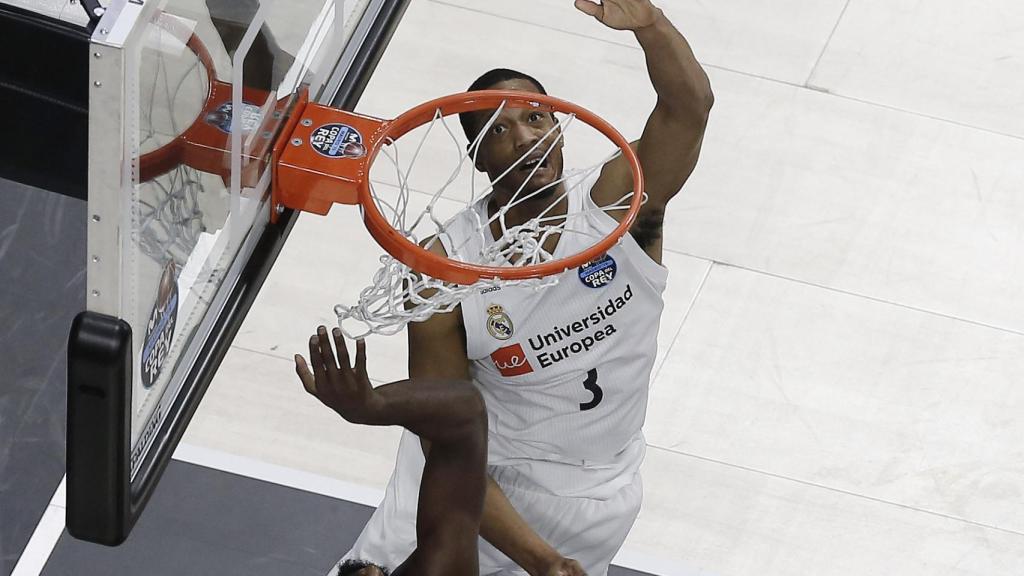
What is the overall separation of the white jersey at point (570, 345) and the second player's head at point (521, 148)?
0.25 feet

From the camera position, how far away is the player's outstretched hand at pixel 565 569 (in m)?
3.13

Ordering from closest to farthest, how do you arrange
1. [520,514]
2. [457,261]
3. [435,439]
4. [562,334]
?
[457,261] → [435,439] → [562,334] → [520,514]

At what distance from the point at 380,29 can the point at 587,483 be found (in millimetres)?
1018

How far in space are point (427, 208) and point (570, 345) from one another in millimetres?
408

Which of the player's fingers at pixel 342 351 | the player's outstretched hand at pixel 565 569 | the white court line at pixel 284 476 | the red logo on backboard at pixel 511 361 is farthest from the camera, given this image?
Result: the white court line at pixel 284 476

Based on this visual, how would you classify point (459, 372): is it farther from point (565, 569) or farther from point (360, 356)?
point (360, 356)

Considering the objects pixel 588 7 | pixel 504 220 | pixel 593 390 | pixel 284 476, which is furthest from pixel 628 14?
pixel 284 476

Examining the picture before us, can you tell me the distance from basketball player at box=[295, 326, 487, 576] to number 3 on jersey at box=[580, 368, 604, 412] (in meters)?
0.33

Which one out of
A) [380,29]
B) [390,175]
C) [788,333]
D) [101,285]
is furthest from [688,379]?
[101,285]

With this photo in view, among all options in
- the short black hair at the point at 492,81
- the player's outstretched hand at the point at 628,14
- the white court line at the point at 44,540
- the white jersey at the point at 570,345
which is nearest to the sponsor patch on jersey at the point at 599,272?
the white jersey at the point at 570,345

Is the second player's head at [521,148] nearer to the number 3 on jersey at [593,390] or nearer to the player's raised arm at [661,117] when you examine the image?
the player's raised arm at [661,117]

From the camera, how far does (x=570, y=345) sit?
3248mm

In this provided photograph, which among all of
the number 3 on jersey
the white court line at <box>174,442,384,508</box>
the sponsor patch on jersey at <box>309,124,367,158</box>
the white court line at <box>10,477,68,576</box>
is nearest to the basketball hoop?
the sponsor patch on jersey at <box>309,124,367,158</box>

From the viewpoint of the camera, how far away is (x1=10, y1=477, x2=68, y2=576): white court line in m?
3.95
